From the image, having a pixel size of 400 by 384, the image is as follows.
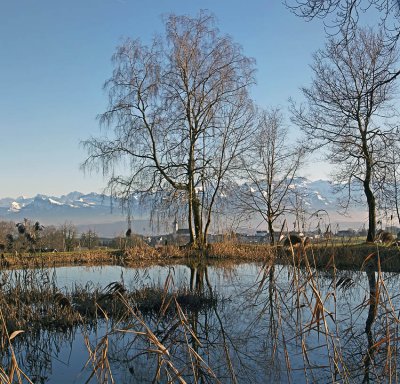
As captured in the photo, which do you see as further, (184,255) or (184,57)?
(184,57)

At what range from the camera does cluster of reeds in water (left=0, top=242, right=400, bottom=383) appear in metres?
3.56

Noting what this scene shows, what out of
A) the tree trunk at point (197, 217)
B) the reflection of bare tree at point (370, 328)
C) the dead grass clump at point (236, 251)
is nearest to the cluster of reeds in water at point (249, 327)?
the reflection of bare tree at point (370, 328)

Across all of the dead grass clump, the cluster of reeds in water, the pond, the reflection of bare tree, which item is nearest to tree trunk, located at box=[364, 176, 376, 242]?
the dead grass clump

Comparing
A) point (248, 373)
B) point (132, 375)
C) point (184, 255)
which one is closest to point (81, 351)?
point (132, 375)

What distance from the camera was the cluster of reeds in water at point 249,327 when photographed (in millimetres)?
3561

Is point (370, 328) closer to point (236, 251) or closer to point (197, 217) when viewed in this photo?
point (236, 251)

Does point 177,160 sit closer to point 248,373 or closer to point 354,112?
point 354,112

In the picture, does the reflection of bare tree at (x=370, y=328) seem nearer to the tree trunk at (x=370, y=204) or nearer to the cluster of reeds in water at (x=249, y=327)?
the cluster of reeds in water at (x=249, y=327)

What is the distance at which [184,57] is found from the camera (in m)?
20.3

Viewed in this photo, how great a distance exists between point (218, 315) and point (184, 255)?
11290 mm

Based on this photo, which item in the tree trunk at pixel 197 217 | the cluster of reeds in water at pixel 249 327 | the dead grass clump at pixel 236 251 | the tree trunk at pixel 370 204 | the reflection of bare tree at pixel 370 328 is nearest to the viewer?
the reflection of bare tree at pixel 370 328

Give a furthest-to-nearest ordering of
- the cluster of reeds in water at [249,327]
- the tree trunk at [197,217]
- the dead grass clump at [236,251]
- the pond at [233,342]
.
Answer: the tree trunk at [197,217], the dead grass clump at [236,251], the pond at [233,342], the cluster of reeds in water at [249,327]

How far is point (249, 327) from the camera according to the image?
650cm

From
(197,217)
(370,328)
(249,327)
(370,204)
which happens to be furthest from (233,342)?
(370,204)
